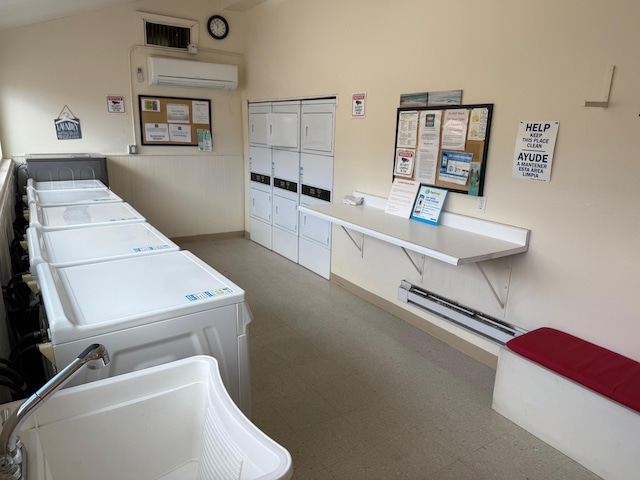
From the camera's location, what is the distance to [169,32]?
16.4 ft

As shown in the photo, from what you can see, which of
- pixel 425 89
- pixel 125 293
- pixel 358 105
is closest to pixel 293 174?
pixel 358 105

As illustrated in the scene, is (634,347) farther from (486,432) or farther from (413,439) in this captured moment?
(413,439)

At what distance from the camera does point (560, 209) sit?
2.43m

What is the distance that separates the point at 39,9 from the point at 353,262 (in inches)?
135

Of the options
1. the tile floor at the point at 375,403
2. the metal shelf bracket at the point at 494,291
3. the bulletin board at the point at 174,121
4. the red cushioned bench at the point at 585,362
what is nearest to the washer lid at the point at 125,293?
the tile floor at the point at 375,403

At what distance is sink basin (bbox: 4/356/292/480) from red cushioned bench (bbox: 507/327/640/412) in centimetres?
168

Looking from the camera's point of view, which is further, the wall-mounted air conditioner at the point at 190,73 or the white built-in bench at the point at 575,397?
the wall-mounted air conditioner at the point at 190,73

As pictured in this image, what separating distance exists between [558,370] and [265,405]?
5.00 ft

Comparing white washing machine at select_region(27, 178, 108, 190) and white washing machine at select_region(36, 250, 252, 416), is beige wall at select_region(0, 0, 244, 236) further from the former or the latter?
white washing machine at select_region(36, 250, 252, 416)

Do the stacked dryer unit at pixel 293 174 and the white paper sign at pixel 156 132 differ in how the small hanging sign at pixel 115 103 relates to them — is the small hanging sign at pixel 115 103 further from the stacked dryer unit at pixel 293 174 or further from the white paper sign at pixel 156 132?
the stacked dryer unit at pixel 293 174

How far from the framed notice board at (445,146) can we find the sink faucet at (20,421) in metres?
2.51

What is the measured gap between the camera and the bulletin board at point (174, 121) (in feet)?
16.6

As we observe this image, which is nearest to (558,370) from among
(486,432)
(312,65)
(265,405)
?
(486,432)

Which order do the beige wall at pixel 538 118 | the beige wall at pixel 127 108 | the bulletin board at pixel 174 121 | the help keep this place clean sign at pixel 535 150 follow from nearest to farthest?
the beige wall at pixel 538 118, the help keep this place clean sign at pixel 535 150, the beige wall at pixel 127 108, the bulletin board at pixel 174 121
